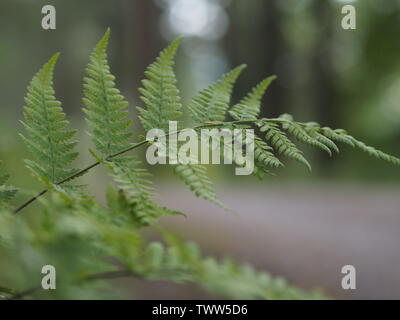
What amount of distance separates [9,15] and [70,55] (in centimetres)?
236

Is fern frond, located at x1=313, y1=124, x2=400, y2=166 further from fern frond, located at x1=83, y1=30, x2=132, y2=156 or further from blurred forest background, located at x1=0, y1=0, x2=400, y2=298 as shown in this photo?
blurred forest background, located at x1=0, y1=0, x2=400, y2=298

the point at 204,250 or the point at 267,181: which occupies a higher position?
the point at 267,181

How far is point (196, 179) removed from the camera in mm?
768

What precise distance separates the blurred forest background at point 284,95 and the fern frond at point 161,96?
1.62 metres

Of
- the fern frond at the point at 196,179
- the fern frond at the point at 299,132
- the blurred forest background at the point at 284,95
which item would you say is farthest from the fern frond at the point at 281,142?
the blurred forest background at the point at 284,95

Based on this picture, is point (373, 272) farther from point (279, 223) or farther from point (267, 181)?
point (267, 181)

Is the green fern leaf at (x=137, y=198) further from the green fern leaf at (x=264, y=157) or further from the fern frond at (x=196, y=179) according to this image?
the green fern leaf at (x=264, y=157)

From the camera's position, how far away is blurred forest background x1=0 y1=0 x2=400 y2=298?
4.68 m

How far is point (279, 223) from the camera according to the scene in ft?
19.5

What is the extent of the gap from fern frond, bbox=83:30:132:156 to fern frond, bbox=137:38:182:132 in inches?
1.8

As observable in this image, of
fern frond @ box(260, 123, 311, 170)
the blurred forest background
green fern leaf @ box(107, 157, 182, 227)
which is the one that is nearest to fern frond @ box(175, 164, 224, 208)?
green fern leaf @ box(107, 157, 182, 227)

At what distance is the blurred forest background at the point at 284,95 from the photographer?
468 cm

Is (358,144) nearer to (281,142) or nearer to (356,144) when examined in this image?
(356,144)
